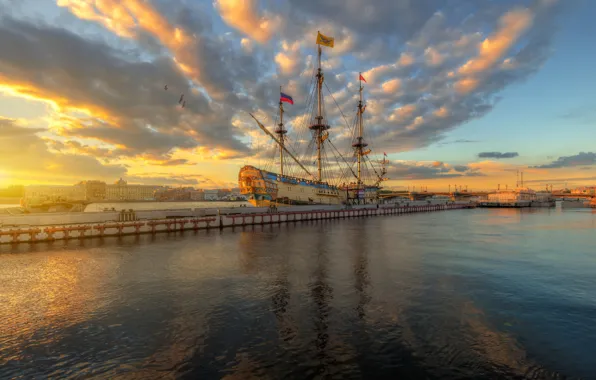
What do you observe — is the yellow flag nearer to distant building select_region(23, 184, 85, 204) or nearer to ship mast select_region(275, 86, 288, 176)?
ship mast select_region(275, 86, 288, 176)

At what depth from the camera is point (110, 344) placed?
34.4 ft

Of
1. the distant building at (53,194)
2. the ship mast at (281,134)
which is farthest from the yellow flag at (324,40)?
the distant building at (53,194)

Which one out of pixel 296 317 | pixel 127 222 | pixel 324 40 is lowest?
pixel 296 317

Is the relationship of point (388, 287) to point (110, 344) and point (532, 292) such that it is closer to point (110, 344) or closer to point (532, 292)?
point (532, 292)

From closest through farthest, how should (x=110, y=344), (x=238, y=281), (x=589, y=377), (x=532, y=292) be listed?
(x=589, y=377)
(x=110, y=344)
(x=532, y=292)
(x=238, y=281)

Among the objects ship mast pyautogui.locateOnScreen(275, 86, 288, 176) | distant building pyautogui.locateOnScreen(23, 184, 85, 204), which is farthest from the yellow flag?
distant building pyautogui.locateOnScreen(23, 184, 85, 204)

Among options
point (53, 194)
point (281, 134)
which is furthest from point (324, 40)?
point (53, 194)

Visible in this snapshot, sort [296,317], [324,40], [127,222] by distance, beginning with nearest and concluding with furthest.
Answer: [296,317]
[127,222]
[324,40]

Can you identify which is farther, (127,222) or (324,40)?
(324,40)

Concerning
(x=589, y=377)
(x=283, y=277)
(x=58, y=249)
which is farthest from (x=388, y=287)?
(x=58, y=249)

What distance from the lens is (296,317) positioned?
42.3 feet

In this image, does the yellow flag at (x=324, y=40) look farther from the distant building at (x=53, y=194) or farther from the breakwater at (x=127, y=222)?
the distant building at (x=53, y=194)

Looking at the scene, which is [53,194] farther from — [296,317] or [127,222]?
[296,317]

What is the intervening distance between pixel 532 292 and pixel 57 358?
74.1 feet
